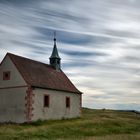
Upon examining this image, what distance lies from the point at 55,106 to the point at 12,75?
6.88 meters

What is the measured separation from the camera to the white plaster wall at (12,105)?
126 feet

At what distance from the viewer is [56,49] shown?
51156 mm

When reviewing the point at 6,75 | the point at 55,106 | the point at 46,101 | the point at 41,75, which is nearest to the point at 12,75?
the point at 6,75

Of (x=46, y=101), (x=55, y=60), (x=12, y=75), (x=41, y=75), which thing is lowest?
(x=46, y=101)

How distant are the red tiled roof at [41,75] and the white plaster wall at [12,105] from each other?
77.3 inches

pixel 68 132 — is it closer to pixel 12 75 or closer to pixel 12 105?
pixel 12 105

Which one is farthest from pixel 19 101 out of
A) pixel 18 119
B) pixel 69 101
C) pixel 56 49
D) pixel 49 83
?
pixel 56 49

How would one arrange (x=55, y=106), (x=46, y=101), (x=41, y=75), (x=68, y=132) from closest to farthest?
1. (x=68, y=132)
2. (x=46, y=101)
3. (x=55, y=106)
4. (x=41, y=75)

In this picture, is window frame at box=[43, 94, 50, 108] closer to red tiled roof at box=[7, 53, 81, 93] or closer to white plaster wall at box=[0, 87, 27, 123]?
red tiled roof at box=[7, 53, 81, 93]

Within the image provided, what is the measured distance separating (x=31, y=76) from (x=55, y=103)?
4863 millimetres

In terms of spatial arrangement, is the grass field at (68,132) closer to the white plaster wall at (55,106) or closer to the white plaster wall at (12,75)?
the white plaster wall at (55,106)

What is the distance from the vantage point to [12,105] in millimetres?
39031

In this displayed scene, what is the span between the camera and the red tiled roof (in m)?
39.7

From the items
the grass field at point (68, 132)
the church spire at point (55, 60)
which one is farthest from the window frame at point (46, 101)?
the church spire at point (55, 60)
